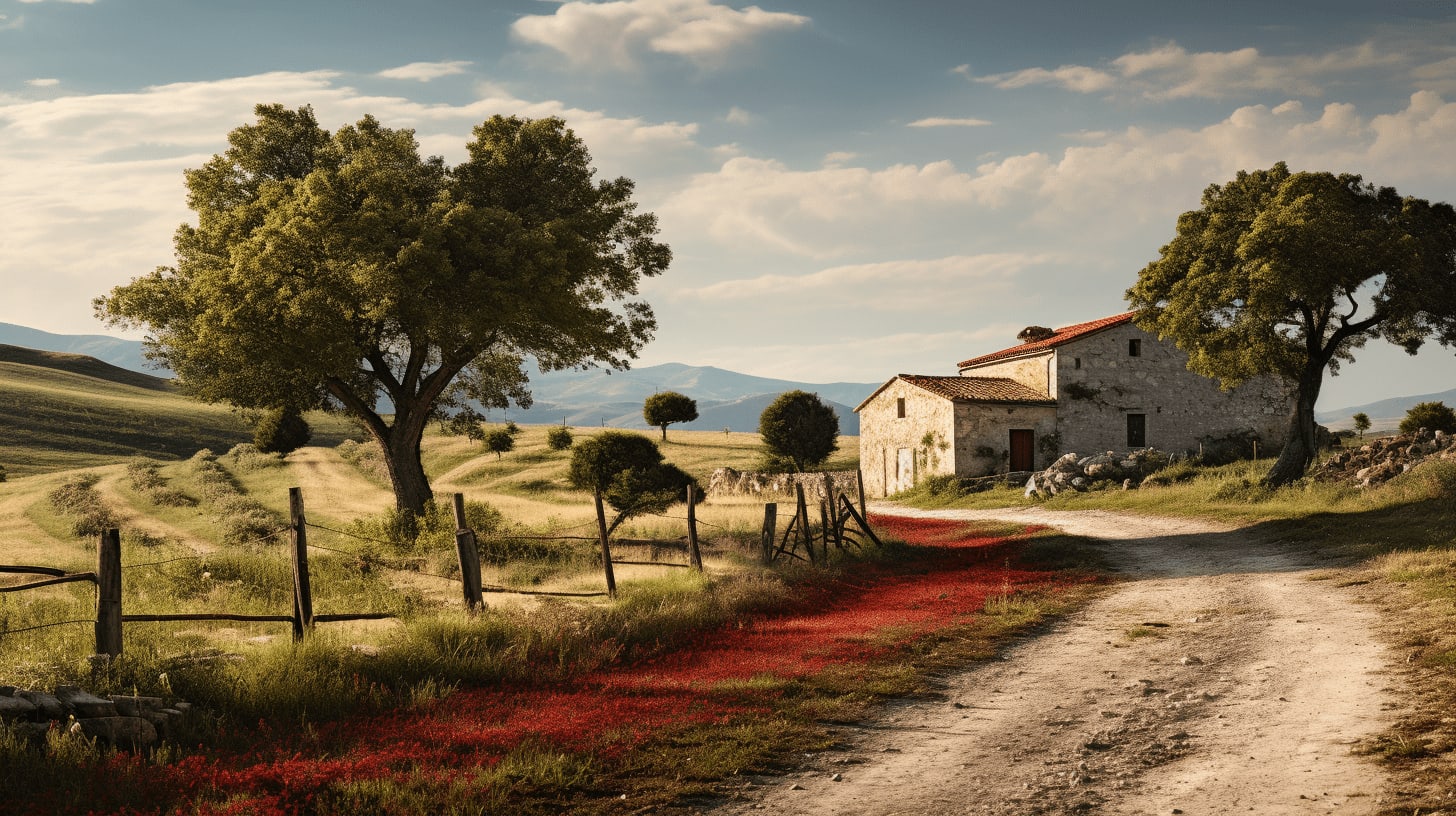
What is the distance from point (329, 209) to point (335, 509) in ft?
74.6

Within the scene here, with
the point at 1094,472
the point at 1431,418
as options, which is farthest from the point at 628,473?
the point at 1431,418

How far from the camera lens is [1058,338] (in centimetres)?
4169

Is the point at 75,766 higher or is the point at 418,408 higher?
the point at 418,408

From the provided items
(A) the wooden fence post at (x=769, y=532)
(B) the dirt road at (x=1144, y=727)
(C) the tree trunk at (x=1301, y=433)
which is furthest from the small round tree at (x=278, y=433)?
(B) the dirt road at (x=1144, y=727)

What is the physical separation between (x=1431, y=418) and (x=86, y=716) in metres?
51.4

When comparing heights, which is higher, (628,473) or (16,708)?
(628,473)

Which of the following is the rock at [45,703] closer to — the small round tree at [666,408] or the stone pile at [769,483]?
the stone pile at [769,483]

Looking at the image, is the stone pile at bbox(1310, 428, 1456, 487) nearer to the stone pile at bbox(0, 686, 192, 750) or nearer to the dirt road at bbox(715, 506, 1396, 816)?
the dirt road at bbox(715, 506, 1396, 816)

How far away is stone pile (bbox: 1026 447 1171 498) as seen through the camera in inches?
1350

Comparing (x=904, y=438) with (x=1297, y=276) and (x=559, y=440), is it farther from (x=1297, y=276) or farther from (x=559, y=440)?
(x=559, y=440)

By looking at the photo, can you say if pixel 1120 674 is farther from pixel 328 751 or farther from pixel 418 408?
pixel 418 408

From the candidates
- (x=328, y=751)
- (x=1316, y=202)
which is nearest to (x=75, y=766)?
(x=328, y=751)

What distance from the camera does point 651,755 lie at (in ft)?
25.6

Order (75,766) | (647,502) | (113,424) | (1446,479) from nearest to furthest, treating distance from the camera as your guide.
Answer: (75,766)
(1446,479)
(647,502)
(113,424)
